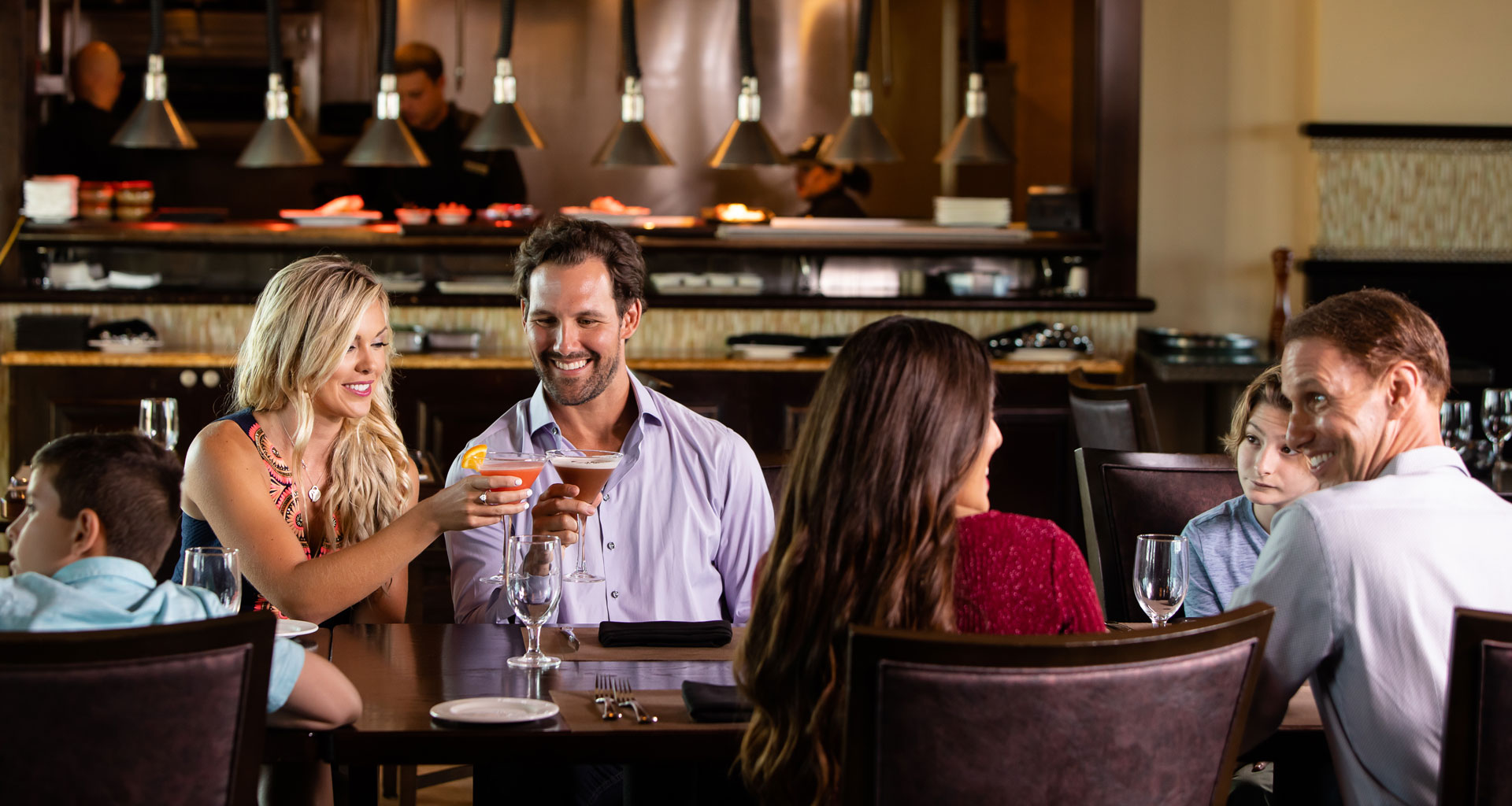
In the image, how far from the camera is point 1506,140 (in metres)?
6.53

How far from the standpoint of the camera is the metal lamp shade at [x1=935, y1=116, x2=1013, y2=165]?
6254mm

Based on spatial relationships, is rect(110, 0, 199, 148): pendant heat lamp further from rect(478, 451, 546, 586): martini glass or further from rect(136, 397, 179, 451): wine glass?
rect(478, 451, 546, 586): martini glass

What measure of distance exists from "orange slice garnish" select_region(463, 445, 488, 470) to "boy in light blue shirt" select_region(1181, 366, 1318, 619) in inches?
49.1

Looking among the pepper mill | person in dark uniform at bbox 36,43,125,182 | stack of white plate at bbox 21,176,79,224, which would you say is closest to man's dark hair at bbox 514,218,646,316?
stack of white plate at bbox 21,176,79,224

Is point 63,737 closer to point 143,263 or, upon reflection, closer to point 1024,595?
point 1024,595

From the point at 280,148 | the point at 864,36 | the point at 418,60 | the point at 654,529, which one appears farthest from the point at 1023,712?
the point at 418,60

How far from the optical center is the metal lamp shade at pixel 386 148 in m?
6.06

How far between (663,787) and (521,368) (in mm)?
3701

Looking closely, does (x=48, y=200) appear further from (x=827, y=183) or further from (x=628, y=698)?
(x=628, y=698)

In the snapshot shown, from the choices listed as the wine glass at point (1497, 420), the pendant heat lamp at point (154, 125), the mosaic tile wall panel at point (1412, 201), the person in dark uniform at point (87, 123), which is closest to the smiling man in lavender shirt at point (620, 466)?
the wine glass at point (1497, 420)

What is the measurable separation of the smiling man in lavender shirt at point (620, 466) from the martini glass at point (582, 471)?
0.20m

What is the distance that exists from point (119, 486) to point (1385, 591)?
1.53m

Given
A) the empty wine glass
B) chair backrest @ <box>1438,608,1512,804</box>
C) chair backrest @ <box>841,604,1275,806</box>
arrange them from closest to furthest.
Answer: chair backrest @ <box>841,604,1275,806</box>
chair backrest @ <box>1438,608,1512,804</box>
the empty wine glass

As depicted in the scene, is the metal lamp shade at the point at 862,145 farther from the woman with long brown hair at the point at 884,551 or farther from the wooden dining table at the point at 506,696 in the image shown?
the woman with long brown hair at the point at 884,551
